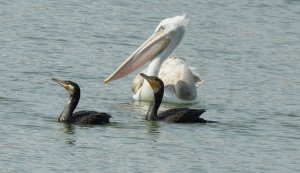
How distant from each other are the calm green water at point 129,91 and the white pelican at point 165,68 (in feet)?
0.63

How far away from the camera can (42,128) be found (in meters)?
13.3

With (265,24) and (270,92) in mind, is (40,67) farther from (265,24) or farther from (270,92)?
(265,24)

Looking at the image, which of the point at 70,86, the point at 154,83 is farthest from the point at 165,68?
the point at 70,86

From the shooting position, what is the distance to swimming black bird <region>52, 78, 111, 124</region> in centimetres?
1366

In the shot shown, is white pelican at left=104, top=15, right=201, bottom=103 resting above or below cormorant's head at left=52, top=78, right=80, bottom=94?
below

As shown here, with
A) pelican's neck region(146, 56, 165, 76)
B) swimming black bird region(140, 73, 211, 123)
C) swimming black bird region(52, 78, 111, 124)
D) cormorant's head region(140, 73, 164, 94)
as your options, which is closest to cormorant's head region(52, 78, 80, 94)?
swimming black bird region(52, 78, 111, 124)

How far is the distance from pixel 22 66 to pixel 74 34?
125 inches

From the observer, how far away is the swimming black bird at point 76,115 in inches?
538

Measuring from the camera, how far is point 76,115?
13898mm

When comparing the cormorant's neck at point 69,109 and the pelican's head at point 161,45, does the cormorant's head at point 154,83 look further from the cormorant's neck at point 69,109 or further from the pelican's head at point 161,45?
the pelican's head at point 161,45

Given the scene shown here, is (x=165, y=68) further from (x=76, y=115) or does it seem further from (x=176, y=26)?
(x=76, y=115)

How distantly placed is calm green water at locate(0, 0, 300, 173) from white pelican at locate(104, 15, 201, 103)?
0.63ft

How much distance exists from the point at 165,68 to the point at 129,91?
0.59 metres

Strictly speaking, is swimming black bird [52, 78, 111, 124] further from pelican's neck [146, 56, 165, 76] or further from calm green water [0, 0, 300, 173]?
pelican's neck [146, 56, 165, 76]
